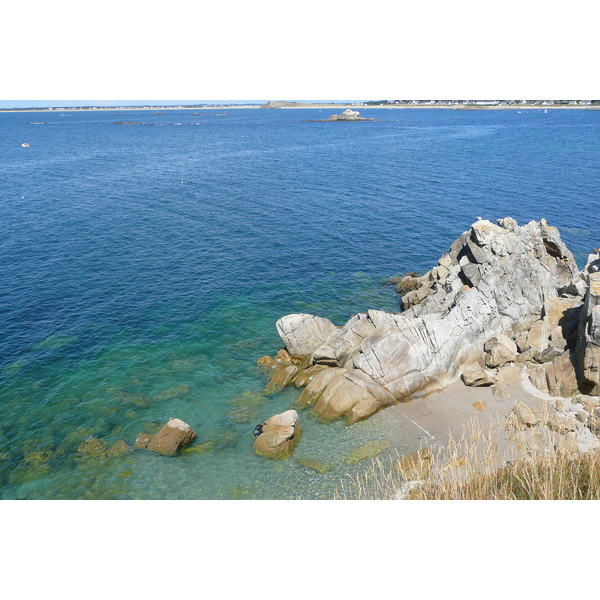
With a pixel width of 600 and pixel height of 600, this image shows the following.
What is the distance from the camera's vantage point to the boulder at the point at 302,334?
36.6m

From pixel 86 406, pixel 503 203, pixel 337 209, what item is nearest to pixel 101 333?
pixel 86 406

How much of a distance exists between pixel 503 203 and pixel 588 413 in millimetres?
59498

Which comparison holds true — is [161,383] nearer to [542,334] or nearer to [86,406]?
[86,406]

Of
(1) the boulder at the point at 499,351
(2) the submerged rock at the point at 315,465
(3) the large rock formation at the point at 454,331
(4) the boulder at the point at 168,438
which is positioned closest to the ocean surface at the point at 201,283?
(2) the submerged rock at the point at 315,465

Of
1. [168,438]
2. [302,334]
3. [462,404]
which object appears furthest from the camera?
[302,334]

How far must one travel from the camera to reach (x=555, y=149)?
432 feet

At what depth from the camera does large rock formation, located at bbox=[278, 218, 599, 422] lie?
32062 mm

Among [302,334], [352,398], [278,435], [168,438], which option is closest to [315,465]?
[278,435]

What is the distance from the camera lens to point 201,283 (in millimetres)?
50781

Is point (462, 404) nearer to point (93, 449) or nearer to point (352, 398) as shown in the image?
point (352, 398)

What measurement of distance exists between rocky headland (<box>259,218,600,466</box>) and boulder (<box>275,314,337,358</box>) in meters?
0.09

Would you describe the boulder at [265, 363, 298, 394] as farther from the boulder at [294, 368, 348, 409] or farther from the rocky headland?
the boulder at [294, 368, 348, 409]

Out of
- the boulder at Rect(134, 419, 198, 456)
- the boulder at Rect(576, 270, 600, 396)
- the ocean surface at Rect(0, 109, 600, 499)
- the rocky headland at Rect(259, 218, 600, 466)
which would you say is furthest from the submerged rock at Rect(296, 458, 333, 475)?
the boulder at Rect(576, 270, 600, 396)

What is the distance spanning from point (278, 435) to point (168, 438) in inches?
291
